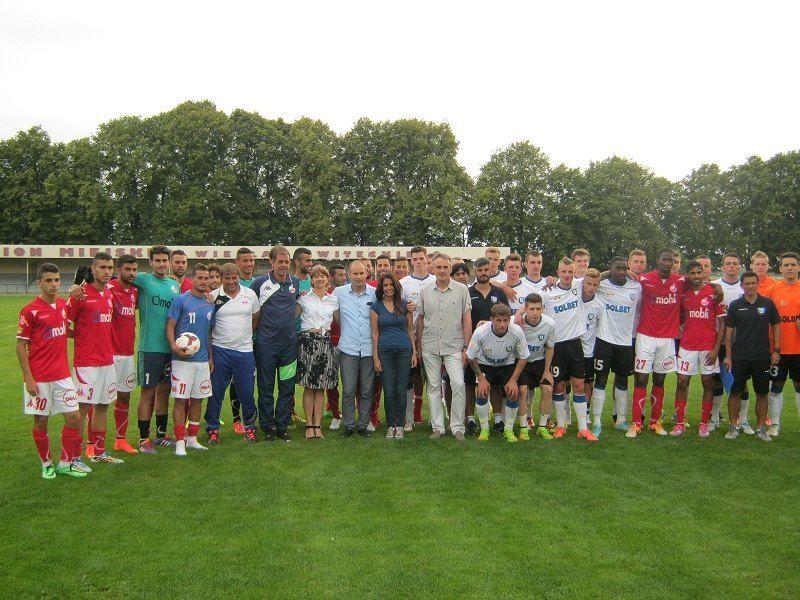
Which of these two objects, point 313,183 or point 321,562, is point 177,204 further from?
point 321,562

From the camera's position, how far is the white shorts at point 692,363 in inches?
314

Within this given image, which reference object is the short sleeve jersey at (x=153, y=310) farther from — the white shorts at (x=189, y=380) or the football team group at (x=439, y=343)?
the white shorts at (x=189, y=380)

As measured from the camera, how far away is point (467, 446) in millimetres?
7188

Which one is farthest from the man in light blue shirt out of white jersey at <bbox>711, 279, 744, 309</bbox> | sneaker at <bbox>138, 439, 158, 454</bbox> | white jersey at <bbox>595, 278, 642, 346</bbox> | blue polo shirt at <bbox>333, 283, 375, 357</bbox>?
white jersey at <bbox>711, 279, 744, 309</bbox>

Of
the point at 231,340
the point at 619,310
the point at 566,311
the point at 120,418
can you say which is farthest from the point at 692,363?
the point at 120,418

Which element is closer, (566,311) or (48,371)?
(48,371)

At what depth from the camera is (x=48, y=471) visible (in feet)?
19.5

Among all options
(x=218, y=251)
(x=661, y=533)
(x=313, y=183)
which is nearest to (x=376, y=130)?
(x=313, y=183)

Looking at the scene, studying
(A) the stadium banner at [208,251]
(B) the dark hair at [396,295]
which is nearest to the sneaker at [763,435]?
(B) the dark hair at [396,295]

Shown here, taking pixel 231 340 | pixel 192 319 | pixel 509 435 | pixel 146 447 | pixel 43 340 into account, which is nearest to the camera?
pixel 43 340

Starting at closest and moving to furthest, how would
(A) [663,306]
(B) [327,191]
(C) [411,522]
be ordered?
(C) [411,522] → (A) [663,306] → (B) [327,191]

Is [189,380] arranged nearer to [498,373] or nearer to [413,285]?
[413,285]

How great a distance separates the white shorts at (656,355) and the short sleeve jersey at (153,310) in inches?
227

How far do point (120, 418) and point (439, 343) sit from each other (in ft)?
12.4
